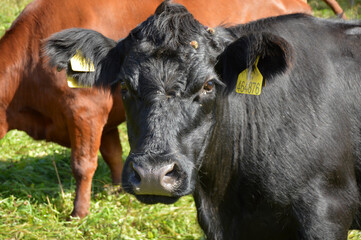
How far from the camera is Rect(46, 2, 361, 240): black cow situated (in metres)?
3.10

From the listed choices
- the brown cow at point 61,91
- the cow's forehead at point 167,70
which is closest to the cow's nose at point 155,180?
the cow's forehead at point 167,70

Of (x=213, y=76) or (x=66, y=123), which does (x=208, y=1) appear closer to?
(x=66, y=123)

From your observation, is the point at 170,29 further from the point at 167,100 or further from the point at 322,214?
the point at 322,214

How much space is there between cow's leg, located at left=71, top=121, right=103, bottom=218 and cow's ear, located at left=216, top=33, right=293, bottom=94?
237 centimetres

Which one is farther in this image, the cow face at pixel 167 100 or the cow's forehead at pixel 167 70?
the cow's forehead at pixel 167 70

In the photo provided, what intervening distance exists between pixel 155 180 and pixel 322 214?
1.23m

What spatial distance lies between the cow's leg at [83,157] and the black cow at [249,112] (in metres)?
1.63

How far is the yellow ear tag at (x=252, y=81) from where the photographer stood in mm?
3326

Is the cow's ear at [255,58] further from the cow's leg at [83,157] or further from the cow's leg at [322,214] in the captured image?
the cow's leg at [83,157]

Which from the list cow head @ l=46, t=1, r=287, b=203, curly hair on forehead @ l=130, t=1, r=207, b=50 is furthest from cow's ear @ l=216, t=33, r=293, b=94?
curly hair on forehead @ l=130, t=1, r=207, b=50

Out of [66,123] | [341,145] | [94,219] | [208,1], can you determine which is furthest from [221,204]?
[208,1]

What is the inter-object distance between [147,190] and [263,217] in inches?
42.1

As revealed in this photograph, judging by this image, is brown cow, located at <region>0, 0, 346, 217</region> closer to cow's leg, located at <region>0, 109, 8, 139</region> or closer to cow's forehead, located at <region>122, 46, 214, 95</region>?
cow's leg, located at <region>0, 109, 8, 139</region>

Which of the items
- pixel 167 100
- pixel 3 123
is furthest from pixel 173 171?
pixel 3 123
